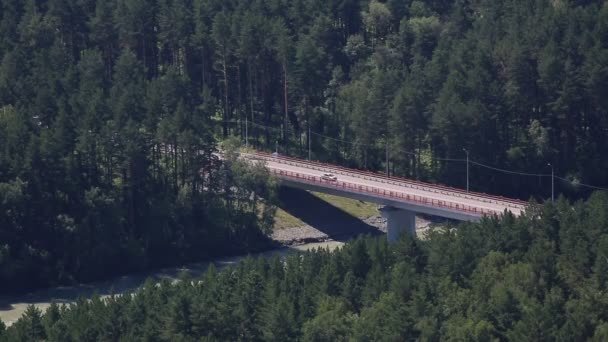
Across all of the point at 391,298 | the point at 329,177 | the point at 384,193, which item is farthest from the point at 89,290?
the point at 391,298

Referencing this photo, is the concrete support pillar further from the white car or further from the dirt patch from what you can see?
the white car

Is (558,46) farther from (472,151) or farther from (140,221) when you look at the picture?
(140,221)

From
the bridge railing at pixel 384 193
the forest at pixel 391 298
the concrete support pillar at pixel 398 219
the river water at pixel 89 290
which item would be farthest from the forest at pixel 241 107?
the forest at pixel 391 298

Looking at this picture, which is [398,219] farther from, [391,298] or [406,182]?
[391,298]

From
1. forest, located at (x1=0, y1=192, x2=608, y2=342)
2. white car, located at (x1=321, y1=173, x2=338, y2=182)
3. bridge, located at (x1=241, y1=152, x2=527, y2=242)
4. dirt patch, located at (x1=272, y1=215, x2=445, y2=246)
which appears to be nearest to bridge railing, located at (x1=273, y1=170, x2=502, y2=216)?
bridge, located at (x1=241, y1=152, x2=527, y2=242)

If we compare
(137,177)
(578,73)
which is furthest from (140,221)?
(578,73)

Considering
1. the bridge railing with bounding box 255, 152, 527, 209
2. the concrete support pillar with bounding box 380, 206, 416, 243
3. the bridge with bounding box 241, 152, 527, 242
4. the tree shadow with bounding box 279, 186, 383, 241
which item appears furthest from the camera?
the tree shadow with bounding box 279, 186, 383, 241
